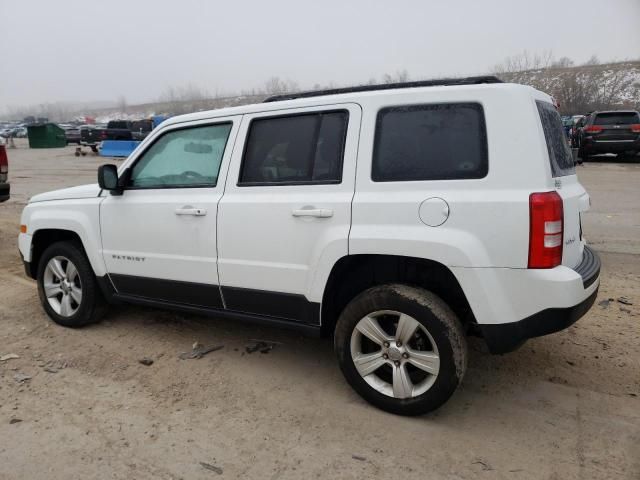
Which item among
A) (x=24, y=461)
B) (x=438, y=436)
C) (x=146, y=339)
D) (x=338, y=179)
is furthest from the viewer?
(x=146, y=339)

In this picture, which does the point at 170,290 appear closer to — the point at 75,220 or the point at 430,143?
the point at 75,220

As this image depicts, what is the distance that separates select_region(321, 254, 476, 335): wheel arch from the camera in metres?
3.01

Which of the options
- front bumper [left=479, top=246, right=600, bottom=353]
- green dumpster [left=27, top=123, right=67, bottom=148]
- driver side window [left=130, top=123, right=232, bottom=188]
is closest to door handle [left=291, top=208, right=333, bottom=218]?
driver side window [left=130, top=123, right=232, bottom=188]

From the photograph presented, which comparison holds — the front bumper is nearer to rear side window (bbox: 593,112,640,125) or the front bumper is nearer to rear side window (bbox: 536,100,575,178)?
rear side window (bbox: 536,100,575,178)

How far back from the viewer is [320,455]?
265 cm

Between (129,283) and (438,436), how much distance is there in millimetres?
2580

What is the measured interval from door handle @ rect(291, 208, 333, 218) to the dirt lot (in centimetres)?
118

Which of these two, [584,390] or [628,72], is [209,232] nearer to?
[584,390]

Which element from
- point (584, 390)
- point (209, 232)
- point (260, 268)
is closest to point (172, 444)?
point (260, 268)

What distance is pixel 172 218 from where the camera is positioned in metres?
3.60

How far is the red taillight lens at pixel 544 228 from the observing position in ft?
8.20

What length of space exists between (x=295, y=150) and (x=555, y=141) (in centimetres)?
158

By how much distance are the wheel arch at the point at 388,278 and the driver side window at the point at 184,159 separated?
1.14 meters

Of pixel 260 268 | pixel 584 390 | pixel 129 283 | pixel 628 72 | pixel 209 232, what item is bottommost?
pixel 584 390
